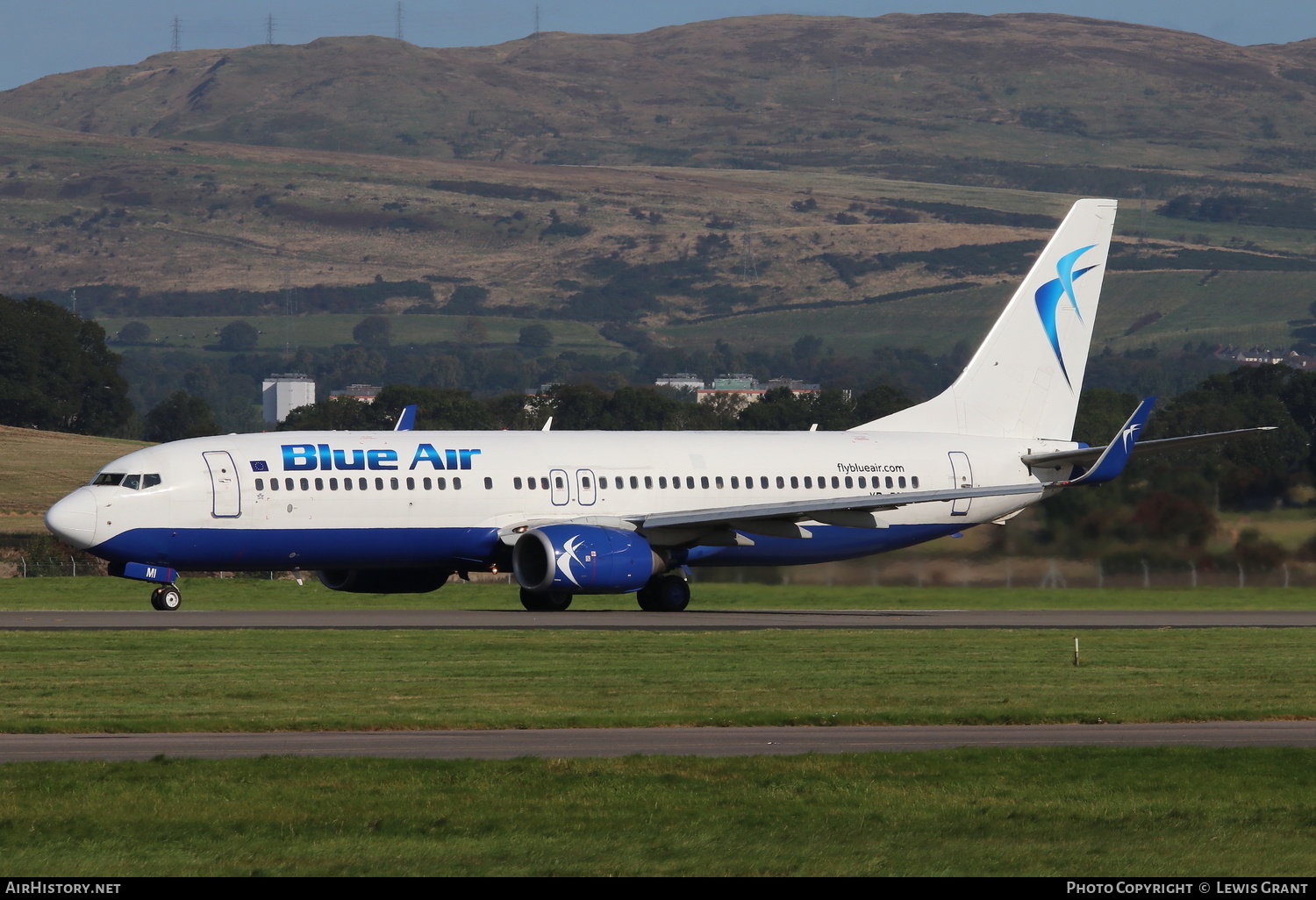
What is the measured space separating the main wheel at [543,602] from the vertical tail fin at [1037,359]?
1198 cm

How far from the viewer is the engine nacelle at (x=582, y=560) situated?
4409 centimetres

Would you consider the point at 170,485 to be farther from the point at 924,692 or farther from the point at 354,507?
the point at 924,692

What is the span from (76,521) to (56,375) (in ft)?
451

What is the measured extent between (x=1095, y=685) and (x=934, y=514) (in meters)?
23.7

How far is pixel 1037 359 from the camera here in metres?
55.6

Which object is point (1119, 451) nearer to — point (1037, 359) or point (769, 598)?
point (1037, 359)

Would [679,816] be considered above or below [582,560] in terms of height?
above

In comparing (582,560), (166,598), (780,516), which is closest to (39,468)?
(166,598)

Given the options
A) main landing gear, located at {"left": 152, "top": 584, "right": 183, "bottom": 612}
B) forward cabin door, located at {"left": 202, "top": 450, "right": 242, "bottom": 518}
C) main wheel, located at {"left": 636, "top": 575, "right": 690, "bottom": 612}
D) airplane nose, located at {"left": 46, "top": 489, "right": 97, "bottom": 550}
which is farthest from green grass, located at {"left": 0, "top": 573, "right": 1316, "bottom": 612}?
forward cabin door, located at {"left": 202, "top": 450, "right": 242, "bottom": 518}

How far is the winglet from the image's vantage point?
159ft

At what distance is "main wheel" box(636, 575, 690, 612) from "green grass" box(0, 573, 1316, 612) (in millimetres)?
2282

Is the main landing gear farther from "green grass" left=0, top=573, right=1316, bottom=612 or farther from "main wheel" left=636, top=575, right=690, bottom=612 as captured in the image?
"main wheel" left=636, top=575, right=690, bottom=612

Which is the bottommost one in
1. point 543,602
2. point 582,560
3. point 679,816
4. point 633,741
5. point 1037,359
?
point 543,602
